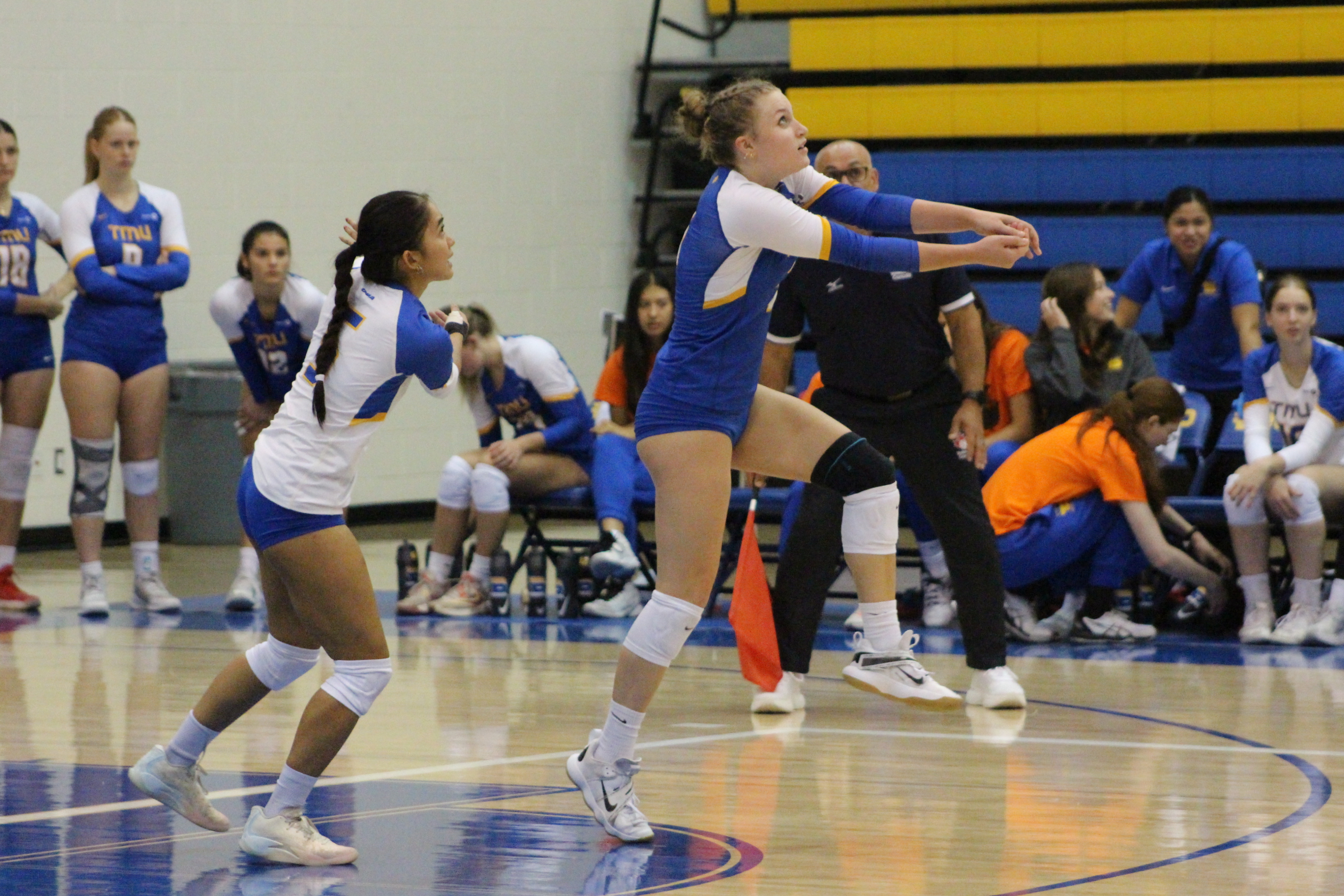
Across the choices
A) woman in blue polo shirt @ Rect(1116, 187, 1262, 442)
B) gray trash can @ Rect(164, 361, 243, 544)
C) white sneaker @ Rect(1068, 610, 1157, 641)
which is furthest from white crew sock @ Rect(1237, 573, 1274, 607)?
gray trash can @ Rect(164, 361, 243, 544)

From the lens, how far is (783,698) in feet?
16.3

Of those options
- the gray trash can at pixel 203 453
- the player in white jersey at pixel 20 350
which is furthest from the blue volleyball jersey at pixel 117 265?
the gray trash can at pixel 203 453

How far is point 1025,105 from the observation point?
34.7ft

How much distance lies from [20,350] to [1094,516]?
168 inches

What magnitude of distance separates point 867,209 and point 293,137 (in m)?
7.05

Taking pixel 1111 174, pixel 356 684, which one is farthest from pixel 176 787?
pixel 1111 174

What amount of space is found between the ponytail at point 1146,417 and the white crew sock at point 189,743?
389cm

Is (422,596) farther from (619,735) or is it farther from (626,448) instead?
(619,735)

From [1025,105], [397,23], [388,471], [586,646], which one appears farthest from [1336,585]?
[397,23]

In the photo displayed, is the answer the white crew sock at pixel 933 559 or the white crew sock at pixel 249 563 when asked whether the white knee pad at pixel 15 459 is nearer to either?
the white crew sock at pixel 249 563

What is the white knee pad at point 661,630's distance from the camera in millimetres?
3508

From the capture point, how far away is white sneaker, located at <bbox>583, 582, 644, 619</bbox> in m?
7.19

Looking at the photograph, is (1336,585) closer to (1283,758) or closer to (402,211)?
(1283,758)

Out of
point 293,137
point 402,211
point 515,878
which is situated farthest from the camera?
point 293,137
